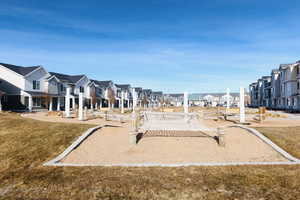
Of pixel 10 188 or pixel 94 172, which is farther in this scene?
pixel 94 172

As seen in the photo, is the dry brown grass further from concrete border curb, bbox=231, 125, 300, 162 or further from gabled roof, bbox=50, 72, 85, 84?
gabled roof, bbox=50, 72, 85, 84

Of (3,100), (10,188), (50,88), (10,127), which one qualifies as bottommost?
(10,188)

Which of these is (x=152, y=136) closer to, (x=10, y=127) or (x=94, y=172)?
(x=94, y=172)

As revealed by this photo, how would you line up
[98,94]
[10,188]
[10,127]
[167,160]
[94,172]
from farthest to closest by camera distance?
1. [98,94]
2. [10,127]
3. [167,160]
4. [94,172]
5. [10,188]

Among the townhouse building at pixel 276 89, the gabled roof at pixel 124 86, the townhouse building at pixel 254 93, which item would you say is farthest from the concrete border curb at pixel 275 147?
the townhouse building at pixel 254 93

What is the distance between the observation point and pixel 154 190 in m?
5.16

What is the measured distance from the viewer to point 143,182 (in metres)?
5.57

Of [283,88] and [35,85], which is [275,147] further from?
[283,88]

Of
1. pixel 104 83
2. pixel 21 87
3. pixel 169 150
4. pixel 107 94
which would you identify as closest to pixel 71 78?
pixel 107 94

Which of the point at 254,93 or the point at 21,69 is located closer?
the point at 21,69

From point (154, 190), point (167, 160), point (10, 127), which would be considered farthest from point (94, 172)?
point (10, 127)

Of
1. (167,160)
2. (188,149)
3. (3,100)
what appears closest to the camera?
(167,160)

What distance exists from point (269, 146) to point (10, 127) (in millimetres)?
15724

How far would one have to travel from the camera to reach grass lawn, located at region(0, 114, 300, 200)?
4965 millimetres
